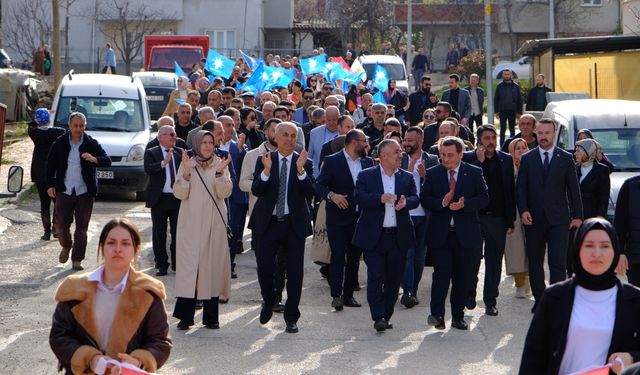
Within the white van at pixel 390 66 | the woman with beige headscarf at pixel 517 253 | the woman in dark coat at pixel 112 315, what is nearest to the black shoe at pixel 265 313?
the woman with beige headscarf at pixel 517 253

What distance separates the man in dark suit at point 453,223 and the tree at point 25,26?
43.8m

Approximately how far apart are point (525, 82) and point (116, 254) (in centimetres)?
4149

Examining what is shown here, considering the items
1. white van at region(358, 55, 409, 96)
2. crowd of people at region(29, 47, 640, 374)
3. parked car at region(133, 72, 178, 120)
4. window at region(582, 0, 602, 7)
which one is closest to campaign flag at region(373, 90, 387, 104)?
parked car at region(133, 72, 178, 120)

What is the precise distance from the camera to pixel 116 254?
6082mm

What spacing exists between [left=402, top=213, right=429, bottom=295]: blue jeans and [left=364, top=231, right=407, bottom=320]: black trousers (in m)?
1.26

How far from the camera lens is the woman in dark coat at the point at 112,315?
6.03 meters

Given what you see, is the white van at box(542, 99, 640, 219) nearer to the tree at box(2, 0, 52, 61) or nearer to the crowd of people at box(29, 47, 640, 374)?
the crowd of people at box(29, 47, 640, 374)

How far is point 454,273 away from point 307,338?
4.92ft

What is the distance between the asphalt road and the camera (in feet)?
32.5

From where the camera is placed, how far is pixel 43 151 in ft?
54.6

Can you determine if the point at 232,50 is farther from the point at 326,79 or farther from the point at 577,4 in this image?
the point at 326,79

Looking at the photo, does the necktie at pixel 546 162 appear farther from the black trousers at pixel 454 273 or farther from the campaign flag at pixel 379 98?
the campaign flag at pixel 379 98

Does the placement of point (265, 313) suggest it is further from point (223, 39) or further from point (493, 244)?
point (223, 39)

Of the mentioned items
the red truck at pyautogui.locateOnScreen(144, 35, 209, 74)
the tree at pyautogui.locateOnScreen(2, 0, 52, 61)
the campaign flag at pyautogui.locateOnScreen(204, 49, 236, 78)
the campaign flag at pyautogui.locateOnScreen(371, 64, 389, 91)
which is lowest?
the campaign flag at pyautogui.locateOnScreen(371, 64, 389, 91)
